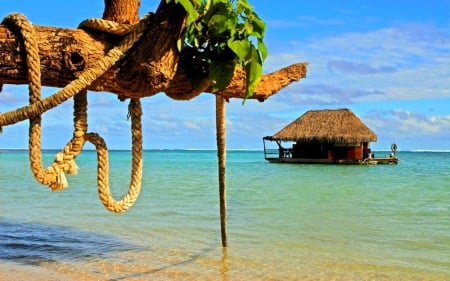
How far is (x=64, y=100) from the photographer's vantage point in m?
2.69

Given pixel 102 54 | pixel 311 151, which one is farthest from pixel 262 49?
pixel 311 151

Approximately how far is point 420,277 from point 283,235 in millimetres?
2416

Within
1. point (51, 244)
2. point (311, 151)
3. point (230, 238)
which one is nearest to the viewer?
point (51, 244)

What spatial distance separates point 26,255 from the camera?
19.2 ft

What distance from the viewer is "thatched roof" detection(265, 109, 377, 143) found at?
1249 inches

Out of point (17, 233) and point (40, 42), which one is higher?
point (40, 42)

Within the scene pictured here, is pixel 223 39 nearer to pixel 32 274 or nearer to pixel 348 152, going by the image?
pixel 32 274

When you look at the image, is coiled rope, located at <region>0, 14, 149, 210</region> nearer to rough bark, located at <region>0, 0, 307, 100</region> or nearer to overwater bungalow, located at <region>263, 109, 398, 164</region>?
rough bark, located at <region>0, 0, 307, 100</region>

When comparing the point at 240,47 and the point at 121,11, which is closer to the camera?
the point at 240,47

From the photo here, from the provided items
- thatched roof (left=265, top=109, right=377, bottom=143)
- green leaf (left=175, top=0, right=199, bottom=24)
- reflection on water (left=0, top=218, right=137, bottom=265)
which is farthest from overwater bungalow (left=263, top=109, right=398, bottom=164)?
green leaf (left=175, top=0, right=199, bottom=24)

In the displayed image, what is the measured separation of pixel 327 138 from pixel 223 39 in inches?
1155

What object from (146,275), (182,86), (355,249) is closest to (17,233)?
(146,275)

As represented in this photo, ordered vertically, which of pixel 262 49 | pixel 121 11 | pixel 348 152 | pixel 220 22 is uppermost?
pixel 121 11

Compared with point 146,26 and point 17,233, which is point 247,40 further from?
point 17,233
